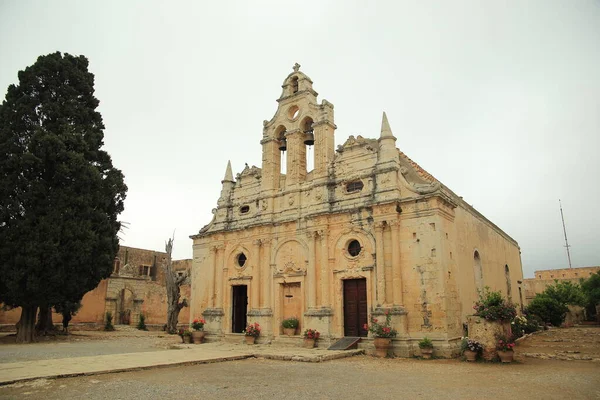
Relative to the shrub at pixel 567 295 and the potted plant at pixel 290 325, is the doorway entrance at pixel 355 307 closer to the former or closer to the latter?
the potted plant at pixel 290 325

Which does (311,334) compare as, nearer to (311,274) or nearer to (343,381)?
(311,274)

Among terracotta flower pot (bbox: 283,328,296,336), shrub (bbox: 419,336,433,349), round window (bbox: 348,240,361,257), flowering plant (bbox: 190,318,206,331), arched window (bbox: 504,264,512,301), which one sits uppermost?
round window (bbox: 348,240,361,257)

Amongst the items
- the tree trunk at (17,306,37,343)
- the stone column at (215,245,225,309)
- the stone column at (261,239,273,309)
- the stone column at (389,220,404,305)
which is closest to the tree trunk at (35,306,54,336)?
the tree trunk at (17,306,37,343)

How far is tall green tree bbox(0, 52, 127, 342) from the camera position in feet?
60.6

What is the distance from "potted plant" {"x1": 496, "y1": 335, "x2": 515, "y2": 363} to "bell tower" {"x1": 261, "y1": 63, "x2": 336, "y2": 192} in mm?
9522

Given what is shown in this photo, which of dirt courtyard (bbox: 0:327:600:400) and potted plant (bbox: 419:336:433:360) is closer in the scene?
dirt courtyard (bbox: 0:327:600:400)

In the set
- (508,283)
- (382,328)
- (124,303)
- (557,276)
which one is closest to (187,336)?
(382,328)

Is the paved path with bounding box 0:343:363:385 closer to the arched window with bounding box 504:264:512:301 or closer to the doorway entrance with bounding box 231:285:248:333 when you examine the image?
the doorway entrance with bounding box 231:285:248:333

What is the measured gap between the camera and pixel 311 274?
714 inches

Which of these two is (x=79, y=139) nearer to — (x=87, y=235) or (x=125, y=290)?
(x=87, y=235)

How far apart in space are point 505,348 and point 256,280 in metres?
10.9

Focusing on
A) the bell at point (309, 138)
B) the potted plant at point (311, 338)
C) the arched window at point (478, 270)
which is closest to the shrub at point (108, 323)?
the potted plant at point (311, 338)

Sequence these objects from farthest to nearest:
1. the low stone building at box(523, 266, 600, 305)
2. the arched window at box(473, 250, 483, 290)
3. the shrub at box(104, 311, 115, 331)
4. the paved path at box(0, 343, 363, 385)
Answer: the low stone building at box(523, 266, 600, 305), the shrub at box(104, 311, 115, 331), the arched window at box(473, 250, 483, 290), the paved path at box(0, 343, 363, 385)

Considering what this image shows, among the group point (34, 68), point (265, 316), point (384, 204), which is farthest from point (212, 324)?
point (34, 68)
